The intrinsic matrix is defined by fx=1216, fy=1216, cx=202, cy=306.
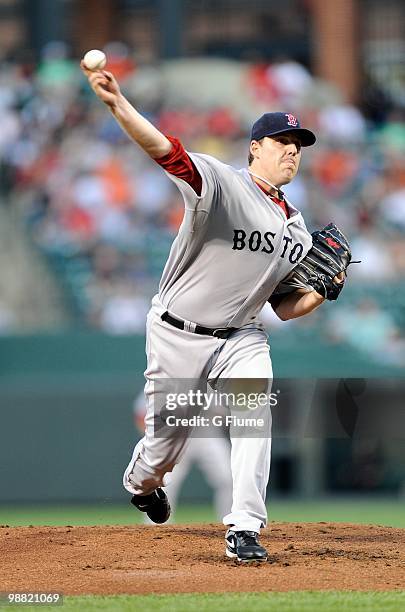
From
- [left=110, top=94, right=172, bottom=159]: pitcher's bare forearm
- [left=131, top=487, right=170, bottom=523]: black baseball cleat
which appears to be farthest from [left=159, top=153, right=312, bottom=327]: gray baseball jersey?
[left=131, top=487, right=170, bottom=523]: black baseball cleat

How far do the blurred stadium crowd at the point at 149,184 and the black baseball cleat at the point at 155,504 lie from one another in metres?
6.60

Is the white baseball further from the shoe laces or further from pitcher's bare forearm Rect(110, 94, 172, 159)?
the shoe laces

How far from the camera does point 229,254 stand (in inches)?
215

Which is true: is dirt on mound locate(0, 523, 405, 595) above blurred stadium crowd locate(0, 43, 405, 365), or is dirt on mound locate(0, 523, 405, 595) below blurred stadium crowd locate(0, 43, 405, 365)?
below

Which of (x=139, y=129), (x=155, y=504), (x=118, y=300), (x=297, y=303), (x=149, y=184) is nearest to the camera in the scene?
(x=139, y=129)

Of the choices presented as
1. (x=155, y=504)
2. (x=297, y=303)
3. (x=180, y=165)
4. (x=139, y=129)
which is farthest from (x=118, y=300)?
(x=139, y=129)

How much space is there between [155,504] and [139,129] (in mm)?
2157

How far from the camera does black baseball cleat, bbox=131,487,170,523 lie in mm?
6133

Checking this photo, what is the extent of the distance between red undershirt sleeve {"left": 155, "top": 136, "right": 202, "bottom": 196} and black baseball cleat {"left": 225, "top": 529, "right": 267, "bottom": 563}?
1.52 metres

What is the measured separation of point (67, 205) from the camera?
13305 millimetres

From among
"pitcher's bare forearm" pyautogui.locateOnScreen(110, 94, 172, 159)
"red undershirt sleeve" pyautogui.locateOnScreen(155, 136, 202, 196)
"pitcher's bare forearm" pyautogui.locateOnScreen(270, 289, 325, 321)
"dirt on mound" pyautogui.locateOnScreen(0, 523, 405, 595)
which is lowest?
"dirt on mound" pyautogui.locateOnScreen(0, 523, 405, 595)

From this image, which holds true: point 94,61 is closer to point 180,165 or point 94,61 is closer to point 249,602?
point 180,165

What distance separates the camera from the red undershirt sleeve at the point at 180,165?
5.04 meters

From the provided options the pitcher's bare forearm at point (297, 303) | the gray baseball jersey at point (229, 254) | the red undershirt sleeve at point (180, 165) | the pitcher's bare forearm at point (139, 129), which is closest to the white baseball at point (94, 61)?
the pitcher's bare forearm at point (139, 129)
